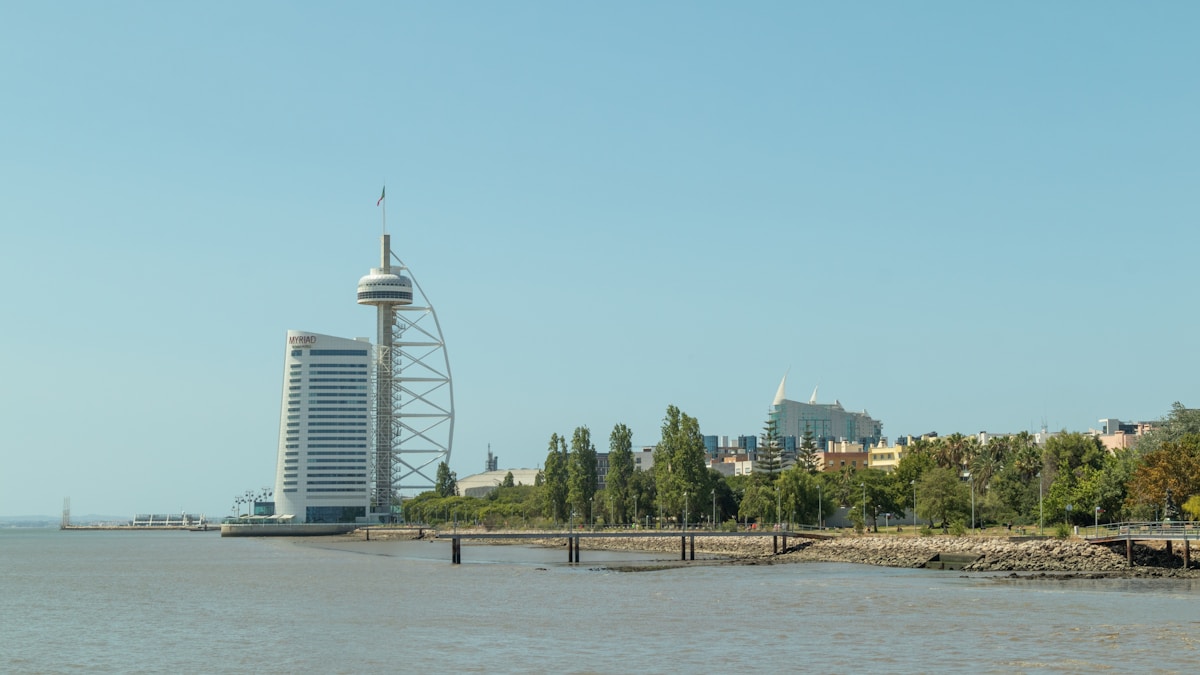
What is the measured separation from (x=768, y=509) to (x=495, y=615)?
86.5m

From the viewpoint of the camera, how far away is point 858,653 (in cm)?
5169

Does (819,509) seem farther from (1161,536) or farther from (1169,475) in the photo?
(1161,536)

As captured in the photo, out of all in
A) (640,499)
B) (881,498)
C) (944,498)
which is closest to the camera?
(944,498)

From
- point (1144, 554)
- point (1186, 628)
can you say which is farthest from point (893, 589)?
point (1186, 628)

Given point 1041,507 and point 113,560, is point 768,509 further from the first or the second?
point 113,560

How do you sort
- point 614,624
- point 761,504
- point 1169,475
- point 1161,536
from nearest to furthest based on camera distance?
point 614,624 → point 1161,536 → point 1169,475 → point 761,504

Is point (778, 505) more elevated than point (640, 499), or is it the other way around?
point (640, 499)

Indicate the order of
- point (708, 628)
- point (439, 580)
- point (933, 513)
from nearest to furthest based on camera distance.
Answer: point (708, 628), point (439, 580), point (933, 513)

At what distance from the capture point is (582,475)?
19150 cm

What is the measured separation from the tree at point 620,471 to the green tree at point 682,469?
50.2 ft

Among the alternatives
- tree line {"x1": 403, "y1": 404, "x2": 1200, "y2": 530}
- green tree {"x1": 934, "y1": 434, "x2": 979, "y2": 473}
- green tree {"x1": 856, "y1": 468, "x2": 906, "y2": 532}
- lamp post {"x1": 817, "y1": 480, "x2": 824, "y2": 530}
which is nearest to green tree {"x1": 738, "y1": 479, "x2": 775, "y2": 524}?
tree line {"x1": 403, "y1": 404, "x2": 1200, "y2": 530}

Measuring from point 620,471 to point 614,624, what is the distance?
122956 mm

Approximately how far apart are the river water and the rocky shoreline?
169 inches

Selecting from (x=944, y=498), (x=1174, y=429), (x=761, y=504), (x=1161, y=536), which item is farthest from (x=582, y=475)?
(x=1161, y=536)
